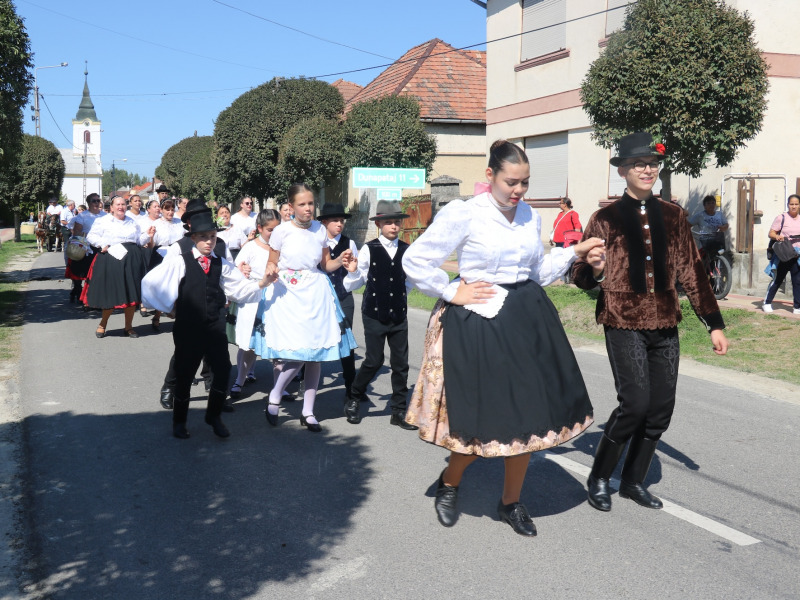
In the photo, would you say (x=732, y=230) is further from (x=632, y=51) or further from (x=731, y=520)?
(x=731, y=520)

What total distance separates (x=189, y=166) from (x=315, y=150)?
35363 mm

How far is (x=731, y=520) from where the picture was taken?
15.1 feet

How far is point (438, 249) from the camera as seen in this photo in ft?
14.4

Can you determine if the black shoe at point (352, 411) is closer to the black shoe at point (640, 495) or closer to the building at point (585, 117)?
the black shoe at point (640, 495)

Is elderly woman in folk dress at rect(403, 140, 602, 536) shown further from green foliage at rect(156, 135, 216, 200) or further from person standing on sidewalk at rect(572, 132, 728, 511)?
green foliage at rect(156, 135, 216, 200)

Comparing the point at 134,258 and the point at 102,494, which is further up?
the point at 134,258

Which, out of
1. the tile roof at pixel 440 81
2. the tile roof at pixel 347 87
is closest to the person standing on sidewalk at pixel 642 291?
the tile roof at pixel 440 81

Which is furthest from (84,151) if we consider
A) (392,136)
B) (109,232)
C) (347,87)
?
(109,232)

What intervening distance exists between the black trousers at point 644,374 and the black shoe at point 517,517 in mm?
740

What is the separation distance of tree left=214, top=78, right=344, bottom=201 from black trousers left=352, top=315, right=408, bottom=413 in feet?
88.1

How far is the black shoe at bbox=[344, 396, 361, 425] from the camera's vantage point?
685 centimetres

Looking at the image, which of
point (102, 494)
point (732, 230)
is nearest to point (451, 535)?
point (102, 494)

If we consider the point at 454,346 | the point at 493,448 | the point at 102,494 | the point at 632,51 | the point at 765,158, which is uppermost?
the point at 632,51

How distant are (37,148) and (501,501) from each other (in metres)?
48.6
